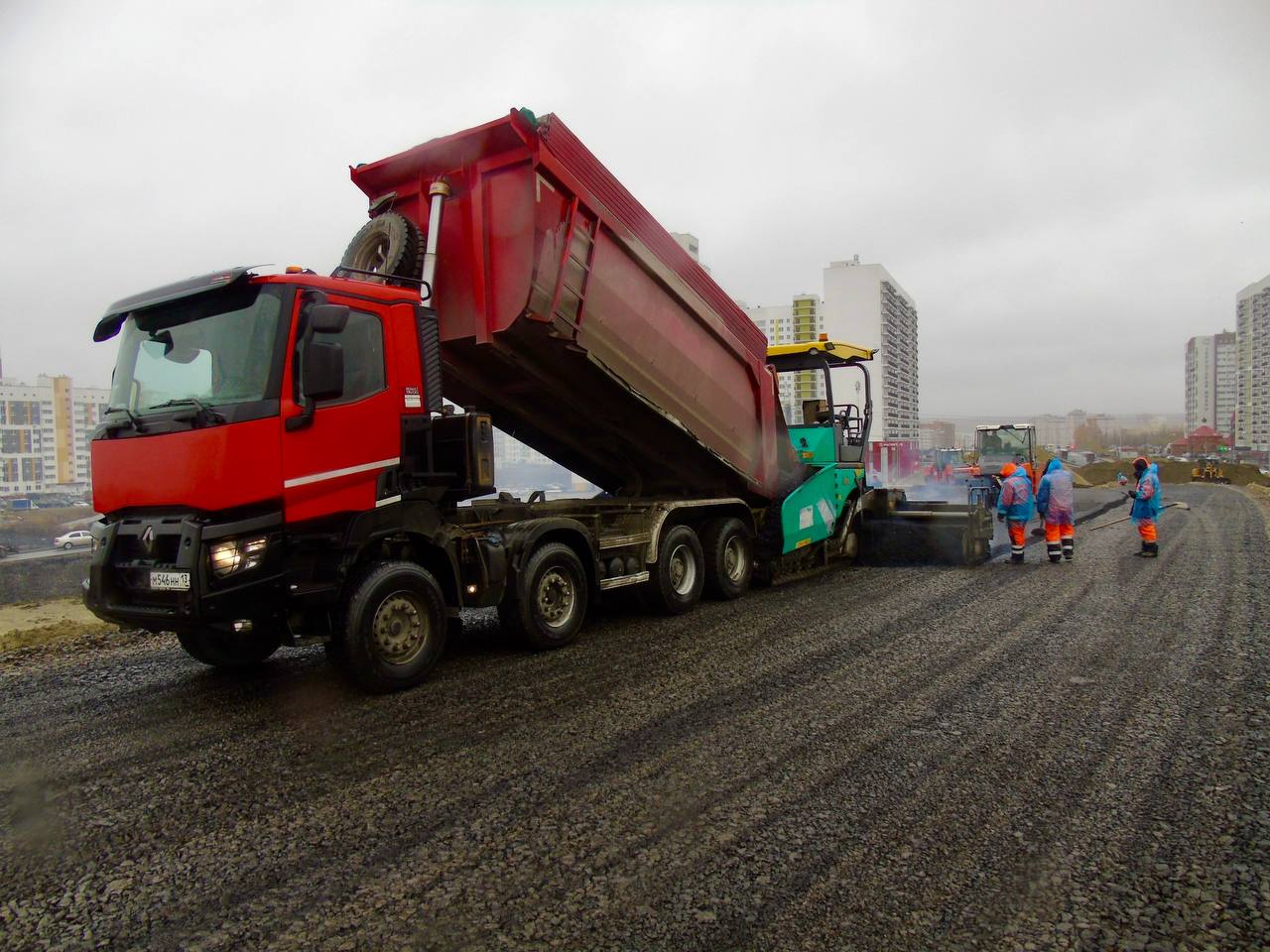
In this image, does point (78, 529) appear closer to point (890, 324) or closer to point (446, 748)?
point (446, 748)

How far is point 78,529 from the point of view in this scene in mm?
28656

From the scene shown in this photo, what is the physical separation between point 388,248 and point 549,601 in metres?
2.90

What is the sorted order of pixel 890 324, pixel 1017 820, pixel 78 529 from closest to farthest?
pixel 1017 820 → pixel 78 529 → pixel 890 324

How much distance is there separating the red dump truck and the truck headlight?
0.04 feet

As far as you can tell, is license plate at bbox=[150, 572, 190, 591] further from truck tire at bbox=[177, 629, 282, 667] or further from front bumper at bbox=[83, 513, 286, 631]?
truck tire at bbox=[177, 629, 282, 667]

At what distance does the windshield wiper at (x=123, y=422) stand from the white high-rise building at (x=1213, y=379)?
11436cm

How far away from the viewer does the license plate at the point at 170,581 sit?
403cm

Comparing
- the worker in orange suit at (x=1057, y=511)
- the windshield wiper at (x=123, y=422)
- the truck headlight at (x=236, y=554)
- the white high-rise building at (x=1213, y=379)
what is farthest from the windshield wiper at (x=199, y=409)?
the white high-rise building at (x=1213, y=379)

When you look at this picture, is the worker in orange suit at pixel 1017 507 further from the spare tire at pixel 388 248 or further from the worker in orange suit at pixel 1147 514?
the spare tire at pixel 388 248

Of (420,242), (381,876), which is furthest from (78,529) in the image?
(381,876)

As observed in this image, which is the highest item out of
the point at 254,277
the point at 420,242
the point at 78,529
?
the point at 420,242

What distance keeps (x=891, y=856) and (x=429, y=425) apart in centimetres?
373

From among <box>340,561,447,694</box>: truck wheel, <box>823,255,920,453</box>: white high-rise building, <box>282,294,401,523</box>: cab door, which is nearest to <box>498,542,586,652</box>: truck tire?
<box>340,561,447,694</box>: truck wheel

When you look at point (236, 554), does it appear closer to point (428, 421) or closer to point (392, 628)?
point (392, 628)
